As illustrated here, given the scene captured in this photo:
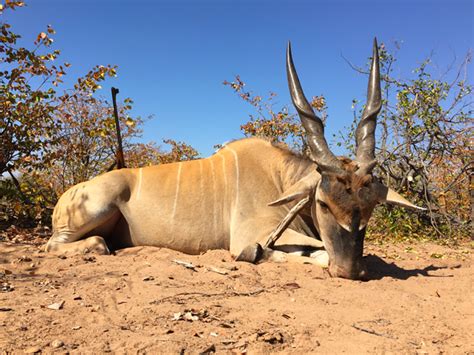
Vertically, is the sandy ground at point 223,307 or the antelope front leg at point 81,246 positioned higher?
the antelope front leg at point 81,246

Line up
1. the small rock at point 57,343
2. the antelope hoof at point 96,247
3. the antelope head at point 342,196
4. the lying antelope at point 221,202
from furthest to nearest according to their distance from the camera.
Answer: the antelope hoof at point 96,247 → the lying antelope at point 221,202 → the antelope head at point 342,196 → the small rock at point 57,343

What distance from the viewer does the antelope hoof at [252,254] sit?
3.26m

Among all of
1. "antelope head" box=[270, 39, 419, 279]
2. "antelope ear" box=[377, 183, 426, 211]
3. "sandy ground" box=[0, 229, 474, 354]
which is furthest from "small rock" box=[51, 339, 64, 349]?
"antelope ear" box=[377, 183, 426, 211]

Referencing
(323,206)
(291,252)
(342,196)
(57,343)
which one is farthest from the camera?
(291,252)

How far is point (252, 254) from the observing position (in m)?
3.26

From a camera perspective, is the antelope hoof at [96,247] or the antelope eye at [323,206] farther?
the antelope hoof at [96,247]

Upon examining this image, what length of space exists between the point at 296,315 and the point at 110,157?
7.62m

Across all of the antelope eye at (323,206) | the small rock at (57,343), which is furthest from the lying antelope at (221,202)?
the small rock at (57,343)

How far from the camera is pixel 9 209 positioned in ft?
17.4

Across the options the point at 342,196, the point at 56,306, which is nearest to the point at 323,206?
the point at 342,196

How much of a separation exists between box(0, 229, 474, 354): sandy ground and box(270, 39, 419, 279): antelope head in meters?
0.18

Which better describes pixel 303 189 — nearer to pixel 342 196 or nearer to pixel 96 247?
pixel 342 196

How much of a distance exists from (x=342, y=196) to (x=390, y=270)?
83 centimetres

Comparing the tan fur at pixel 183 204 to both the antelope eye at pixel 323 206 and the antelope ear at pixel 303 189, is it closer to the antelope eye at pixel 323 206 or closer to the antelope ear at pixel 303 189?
the antelope ear at pixel 303 189
